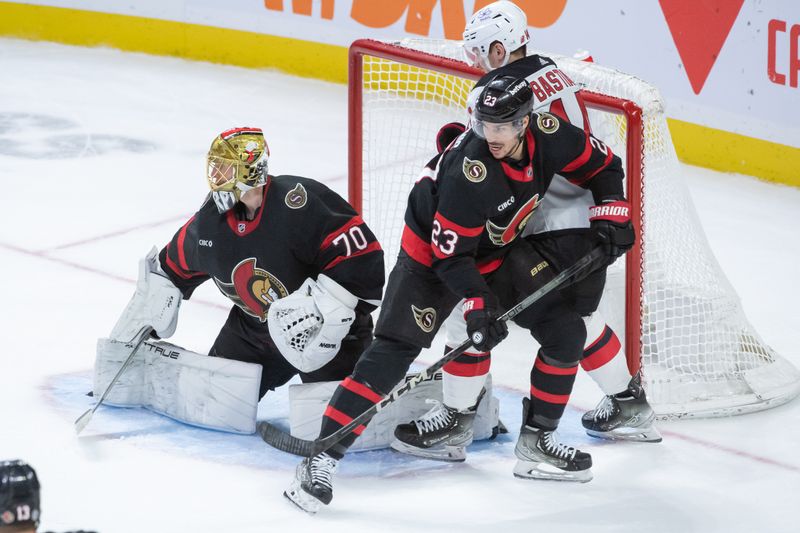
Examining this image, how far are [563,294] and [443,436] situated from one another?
1.60 feet

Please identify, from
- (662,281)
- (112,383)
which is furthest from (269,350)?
(662,281)

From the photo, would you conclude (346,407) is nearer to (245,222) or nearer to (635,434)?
(245,222)

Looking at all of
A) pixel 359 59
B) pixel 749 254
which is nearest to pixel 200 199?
pixel 359 59

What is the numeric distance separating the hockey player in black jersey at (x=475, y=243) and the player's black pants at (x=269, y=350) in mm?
329

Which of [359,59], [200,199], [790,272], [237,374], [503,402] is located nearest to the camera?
[237,374]

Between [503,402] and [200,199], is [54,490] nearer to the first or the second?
[503,402]

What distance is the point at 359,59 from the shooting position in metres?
4.39

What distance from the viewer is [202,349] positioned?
14.2 feet

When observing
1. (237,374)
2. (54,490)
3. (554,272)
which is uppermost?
(554,272)

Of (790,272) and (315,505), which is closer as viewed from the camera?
(315,505)

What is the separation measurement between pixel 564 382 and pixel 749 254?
2226 mm

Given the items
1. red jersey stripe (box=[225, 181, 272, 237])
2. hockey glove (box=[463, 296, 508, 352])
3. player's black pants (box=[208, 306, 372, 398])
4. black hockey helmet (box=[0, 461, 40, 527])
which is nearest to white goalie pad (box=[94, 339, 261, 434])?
player's black pants (box=[208, 306, 372, 398])

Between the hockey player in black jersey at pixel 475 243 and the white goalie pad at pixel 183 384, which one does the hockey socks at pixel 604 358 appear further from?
the white goalie pad at pixel 183 384

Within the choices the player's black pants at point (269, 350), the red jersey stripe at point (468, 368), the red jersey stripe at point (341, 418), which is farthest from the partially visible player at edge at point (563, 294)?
the red jersey stripe at point (341, 418)
